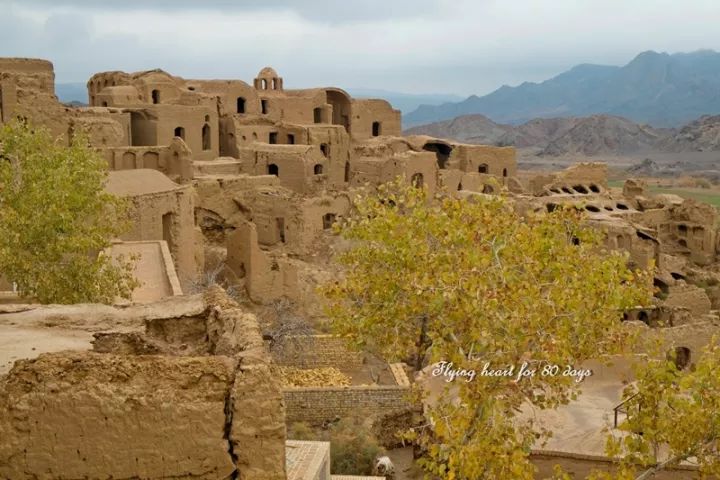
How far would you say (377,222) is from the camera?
12680 mm

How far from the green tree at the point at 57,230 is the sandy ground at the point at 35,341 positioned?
210 inches

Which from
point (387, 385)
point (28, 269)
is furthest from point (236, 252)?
point (28, 269)

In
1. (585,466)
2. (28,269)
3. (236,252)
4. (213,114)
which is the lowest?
(585,466)

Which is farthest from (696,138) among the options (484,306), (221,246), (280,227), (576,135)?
Answer: (484,306)

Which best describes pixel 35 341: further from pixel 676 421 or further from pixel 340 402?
pixel 340 402

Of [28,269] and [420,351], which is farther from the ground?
[28,269]

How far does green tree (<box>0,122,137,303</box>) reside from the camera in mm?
12758

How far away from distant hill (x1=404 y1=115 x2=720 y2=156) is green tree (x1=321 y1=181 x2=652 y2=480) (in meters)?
104

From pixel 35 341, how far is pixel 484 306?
469cm

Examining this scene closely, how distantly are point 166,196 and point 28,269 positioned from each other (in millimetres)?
8978

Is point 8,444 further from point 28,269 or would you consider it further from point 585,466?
point 585,466

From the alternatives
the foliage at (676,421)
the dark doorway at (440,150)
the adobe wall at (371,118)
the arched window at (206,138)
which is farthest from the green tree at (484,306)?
the adobe wall at (371,118)

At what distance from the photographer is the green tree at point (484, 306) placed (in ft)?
29.8

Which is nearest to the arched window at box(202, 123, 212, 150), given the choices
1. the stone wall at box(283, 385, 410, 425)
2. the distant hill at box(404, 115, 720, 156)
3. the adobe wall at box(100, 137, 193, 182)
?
the adobe wall at box(100, 137, 193, 182)
